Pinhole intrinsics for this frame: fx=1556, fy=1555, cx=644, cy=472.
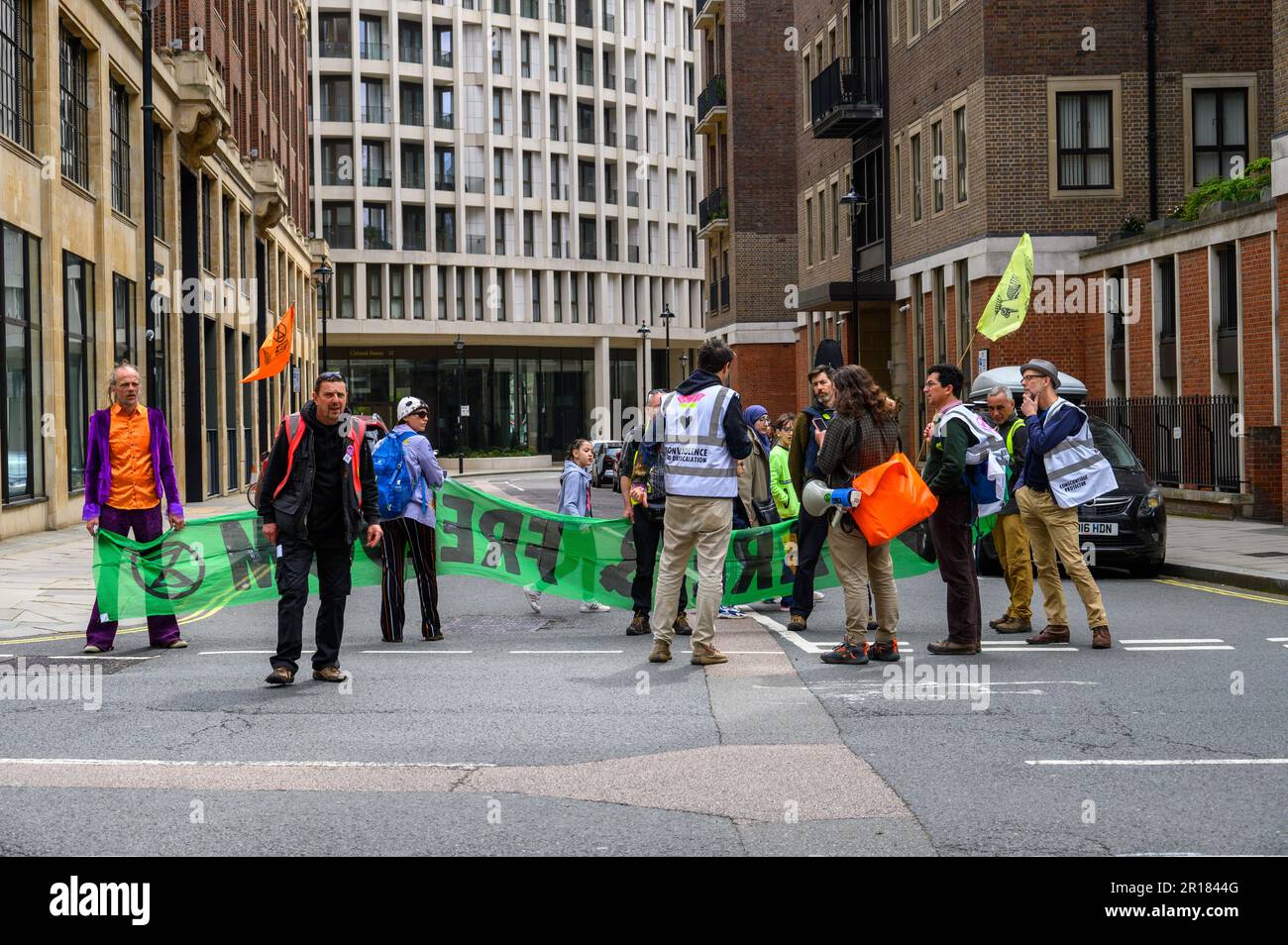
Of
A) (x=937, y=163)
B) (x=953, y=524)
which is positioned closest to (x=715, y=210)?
(x=937, y=163)

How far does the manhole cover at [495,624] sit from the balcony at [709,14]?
47481 millimetres

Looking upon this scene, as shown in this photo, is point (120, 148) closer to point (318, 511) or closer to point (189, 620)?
point (189, 620)

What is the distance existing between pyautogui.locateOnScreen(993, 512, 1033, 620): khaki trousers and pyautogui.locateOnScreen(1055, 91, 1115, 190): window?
21260mm

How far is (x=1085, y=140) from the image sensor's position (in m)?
31.5

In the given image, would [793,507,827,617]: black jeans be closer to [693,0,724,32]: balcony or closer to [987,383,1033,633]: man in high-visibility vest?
[987,383,1033,633]: man in high-visibility vest

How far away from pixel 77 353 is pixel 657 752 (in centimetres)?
2057

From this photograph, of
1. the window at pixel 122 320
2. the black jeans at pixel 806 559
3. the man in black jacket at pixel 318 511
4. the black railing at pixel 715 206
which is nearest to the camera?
the man in black jacket at pixel 318 511

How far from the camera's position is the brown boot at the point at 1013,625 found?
37.9 ft

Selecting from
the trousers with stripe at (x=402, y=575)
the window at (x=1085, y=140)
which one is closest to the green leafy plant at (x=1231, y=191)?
the window at (x=1085, y=140)

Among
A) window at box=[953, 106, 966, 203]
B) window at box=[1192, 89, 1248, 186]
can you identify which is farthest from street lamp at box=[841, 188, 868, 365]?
window at box=[1192, 89, 1248, 186]

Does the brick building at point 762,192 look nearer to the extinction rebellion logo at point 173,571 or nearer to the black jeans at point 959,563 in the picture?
the extinction rebellion logo at point 173,571

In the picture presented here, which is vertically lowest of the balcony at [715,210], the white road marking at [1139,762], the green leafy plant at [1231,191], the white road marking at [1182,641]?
the white road marking at [1182,641]

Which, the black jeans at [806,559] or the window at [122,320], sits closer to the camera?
the black jeans at [806,559]

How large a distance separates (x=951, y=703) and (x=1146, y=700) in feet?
3.54
